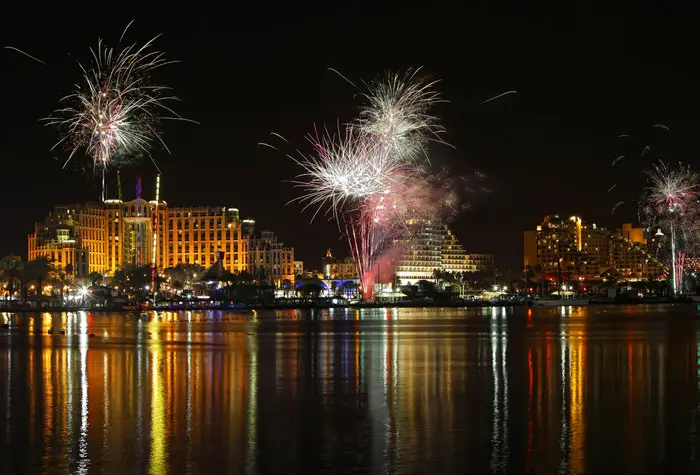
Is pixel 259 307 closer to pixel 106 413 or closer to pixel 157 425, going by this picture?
pixel 106 413

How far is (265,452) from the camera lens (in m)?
16.2

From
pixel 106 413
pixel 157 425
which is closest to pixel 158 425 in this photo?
pixel 157 425

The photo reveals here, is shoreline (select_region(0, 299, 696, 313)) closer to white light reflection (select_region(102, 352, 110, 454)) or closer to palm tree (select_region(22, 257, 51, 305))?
palm tree (select_region(22, 257, 51, 305))

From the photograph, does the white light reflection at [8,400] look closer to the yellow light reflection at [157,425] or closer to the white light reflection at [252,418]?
the yellow light reflection at [157,425]

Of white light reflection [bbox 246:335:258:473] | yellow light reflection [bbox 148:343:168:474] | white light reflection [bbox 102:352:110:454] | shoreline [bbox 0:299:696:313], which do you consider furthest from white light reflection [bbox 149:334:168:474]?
shoreline [bbox 0:299:696:313]

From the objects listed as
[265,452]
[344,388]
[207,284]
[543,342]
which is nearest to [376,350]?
[543,342]

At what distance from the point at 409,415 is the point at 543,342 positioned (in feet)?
84.4

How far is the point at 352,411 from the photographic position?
68.4ft

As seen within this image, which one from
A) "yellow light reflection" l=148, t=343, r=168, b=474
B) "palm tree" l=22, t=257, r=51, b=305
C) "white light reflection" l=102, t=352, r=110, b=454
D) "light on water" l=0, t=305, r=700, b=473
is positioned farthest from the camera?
"palm tree" l=22, t=257, r=51, b=305

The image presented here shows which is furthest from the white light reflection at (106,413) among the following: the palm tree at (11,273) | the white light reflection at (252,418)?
the palm tree at (11,273)

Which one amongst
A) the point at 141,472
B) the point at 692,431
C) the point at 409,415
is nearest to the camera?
the point at 141,472

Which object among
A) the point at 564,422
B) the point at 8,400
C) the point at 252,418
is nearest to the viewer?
the point at 564,422

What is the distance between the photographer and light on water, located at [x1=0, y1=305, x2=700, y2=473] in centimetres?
1551

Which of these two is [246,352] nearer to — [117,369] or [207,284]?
[117,369]
